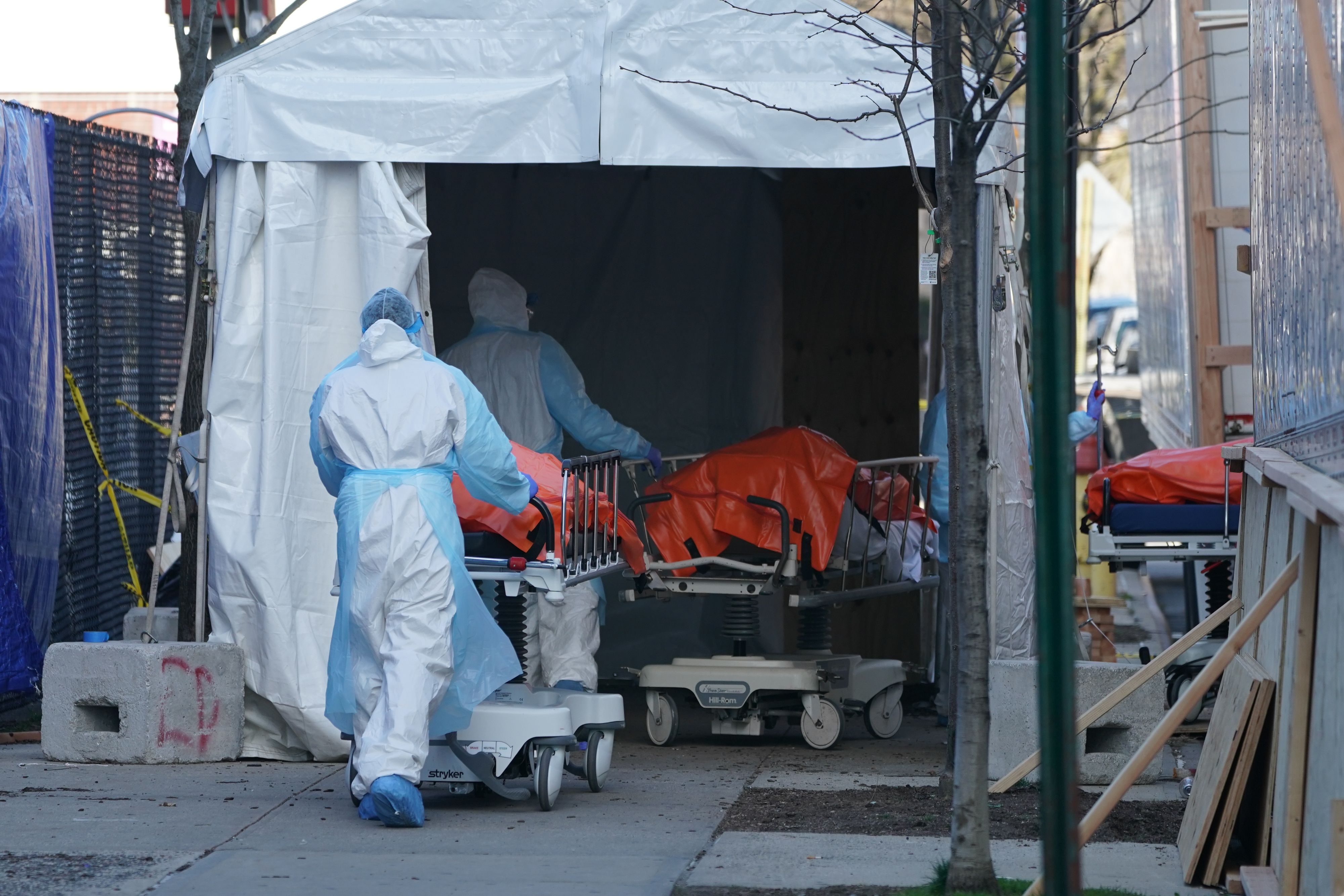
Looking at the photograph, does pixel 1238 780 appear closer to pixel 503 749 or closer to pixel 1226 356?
pixel 503 749

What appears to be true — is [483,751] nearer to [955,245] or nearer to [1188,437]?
[955,245]

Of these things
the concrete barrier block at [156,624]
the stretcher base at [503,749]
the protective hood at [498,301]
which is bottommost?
the stretcher base at [503,749]

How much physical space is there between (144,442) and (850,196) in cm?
443

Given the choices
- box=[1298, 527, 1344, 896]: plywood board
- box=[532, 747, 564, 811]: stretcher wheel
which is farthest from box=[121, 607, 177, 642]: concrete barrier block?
box=[1298, 527, 1344, 896]: plywood board

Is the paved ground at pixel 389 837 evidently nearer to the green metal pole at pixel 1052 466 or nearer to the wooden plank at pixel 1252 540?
the wooden plank at pixel 1252 540

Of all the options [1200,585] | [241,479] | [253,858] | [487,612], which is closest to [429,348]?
[241,479]

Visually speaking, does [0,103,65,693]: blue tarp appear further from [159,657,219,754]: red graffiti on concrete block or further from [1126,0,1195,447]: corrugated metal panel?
[1126,0,1195,447]: corrugated metal panel

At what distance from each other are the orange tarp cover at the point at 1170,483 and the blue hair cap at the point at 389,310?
3.08m

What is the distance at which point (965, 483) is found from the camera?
482 cm

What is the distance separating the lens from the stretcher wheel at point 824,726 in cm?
747

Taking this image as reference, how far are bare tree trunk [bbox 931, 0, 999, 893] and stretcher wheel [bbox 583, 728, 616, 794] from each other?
1.64 meters

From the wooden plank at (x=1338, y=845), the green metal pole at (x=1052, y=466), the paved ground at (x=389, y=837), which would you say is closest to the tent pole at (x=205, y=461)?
the paved ground at (x=389, y=837)

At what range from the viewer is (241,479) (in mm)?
6969

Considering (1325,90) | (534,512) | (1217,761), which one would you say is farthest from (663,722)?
(1325,90)
